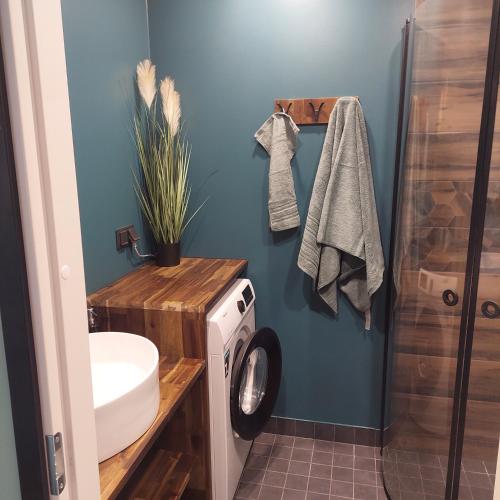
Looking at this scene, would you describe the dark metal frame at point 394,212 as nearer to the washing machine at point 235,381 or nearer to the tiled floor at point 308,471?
the tiled floor at point 308,471

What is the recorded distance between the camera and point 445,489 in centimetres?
151

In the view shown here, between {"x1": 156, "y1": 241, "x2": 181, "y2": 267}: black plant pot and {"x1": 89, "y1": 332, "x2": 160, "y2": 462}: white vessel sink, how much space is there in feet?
2.53

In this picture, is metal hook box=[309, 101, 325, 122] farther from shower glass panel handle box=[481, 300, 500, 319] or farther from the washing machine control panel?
shower glass panel handle box=[481, 300, 500, 319]

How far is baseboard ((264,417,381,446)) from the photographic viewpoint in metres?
2.38

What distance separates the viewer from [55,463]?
65 cm

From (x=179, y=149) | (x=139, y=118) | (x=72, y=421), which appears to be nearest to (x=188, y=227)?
(x=179, y=149)

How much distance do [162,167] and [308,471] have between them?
5.43 ft

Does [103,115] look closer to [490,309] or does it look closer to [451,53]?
[451,53]

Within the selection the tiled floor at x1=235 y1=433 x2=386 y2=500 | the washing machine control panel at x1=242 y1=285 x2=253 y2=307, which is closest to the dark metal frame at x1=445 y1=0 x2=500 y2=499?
the tiled floor at x1=235 y1=433 x2=386 y2=500

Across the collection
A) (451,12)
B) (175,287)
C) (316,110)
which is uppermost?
(451,12)

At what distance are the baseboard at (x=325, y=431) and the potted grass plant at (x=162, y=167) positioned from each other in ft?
3.61

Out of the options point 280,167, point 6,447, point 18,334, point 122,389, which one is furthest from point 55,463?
point 280,167

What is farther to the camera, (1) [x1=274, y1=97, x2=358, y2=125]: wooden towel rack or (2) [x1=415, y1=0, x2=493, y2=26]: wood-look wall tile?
(1) [x1=274, y1=97, x2=358, y2=125]: wooden towel rack

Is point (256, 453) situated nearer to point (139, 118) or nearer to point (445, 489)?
point (445, 489)
